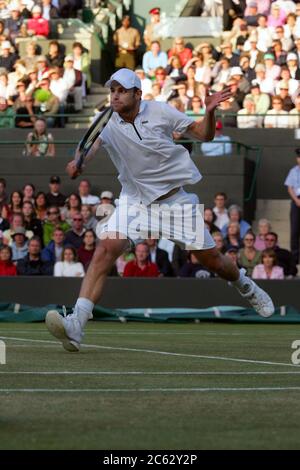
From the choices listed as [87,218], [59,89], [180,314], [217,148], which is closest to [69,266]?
[87,218]

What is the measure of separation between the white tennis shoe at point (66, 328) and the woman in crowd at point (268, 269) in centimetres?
812

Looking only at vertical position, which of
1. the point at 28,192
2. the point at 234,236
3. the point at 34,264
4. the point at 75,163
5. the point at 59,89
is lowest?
the point at 34,264

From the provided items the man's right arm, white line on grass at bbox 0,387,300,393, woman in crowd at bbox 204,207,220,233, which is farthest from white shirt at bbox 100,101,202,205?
woman in crowd at bbox 204,207,220,233

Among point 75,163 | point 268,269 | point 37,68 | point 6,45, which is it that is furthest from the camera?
point 6,45

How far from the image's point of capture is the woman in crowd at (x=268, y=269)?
17547 mm

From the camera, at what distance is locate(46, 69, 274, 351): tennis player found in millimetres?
9703

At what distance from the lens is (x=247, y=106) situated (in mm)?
22766

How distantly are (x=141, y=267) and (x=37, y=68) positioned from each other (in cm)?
885

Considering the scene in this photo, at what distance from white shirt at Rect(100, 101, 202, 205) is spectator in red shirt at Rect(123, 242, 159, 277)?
7.79 meters

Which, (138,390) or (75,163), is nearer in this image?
(138,390)

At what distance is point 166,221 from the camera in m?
10.1

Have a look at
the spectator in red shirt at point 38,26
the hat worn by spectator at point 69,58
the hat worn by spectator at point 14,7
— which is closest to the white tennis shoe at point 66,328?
the hat worn by spectator at point 69,58

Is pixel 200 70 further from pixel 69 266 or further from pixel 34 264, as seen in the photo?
pixel 69 266

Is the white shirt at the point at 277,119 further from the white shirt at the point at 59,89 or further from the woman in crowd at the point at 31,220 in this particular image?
the woman in crowd at the point at 31,220
